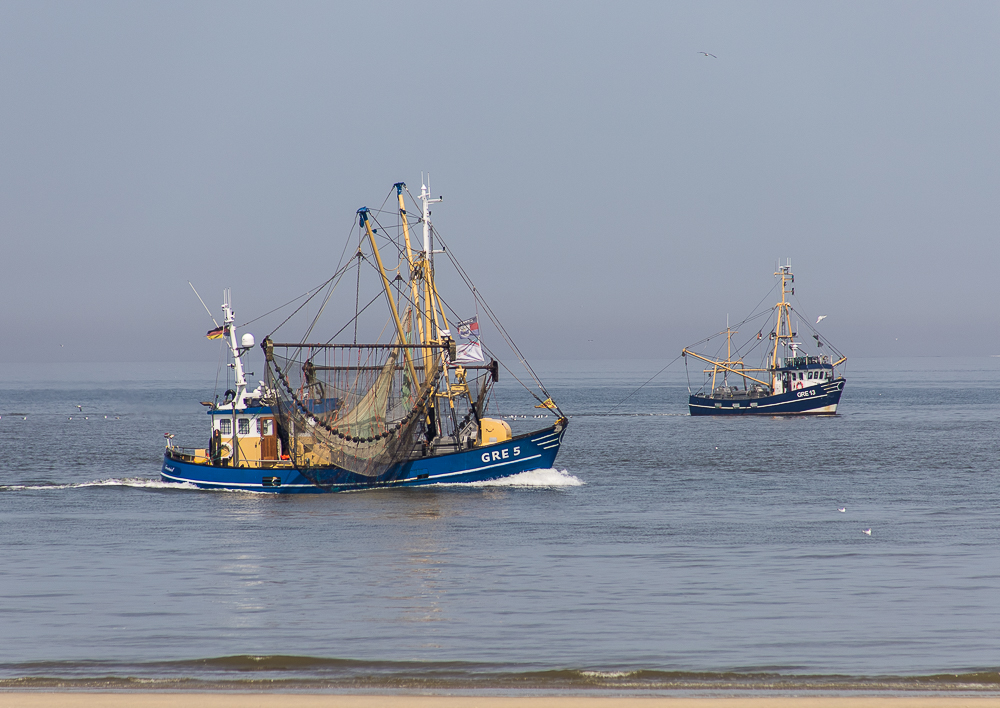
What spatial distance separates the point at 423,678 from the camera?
15.6m

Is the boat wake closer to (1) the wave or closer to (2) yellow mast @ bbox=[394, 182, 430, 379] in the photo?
(2) yellow mast @ bbox=[394, 182, 430, 379]

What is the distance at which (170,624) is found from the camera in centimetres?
1920

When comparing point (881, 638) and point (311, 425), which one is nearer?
point (881, 638)

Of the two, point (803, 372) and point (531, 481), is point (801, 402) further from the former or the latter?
point (531, 481)

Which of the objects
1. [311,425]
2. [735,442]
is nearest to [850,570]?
[311,425]

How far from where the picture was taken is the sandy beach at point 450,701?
13.6m

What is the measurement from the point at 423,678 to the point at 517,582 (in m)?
7.76

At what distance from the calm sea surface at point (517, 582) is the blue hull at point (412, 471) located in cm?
58

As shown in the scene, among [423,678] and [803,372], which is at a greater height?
[803,372]

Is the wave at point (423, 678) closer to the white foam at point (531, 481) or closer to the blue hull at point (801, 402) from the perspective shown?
the white foam at point (531, 481)

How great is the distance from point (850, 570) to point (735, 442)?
4691 centimetres

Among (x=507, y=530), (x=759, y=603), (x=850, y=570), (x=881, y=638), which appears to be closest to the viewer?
(x=881, y=638)

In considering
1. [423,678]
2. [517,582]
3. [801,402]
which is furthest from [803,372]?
[423,678]

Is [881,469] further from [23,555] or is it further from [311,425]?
[23,555]
